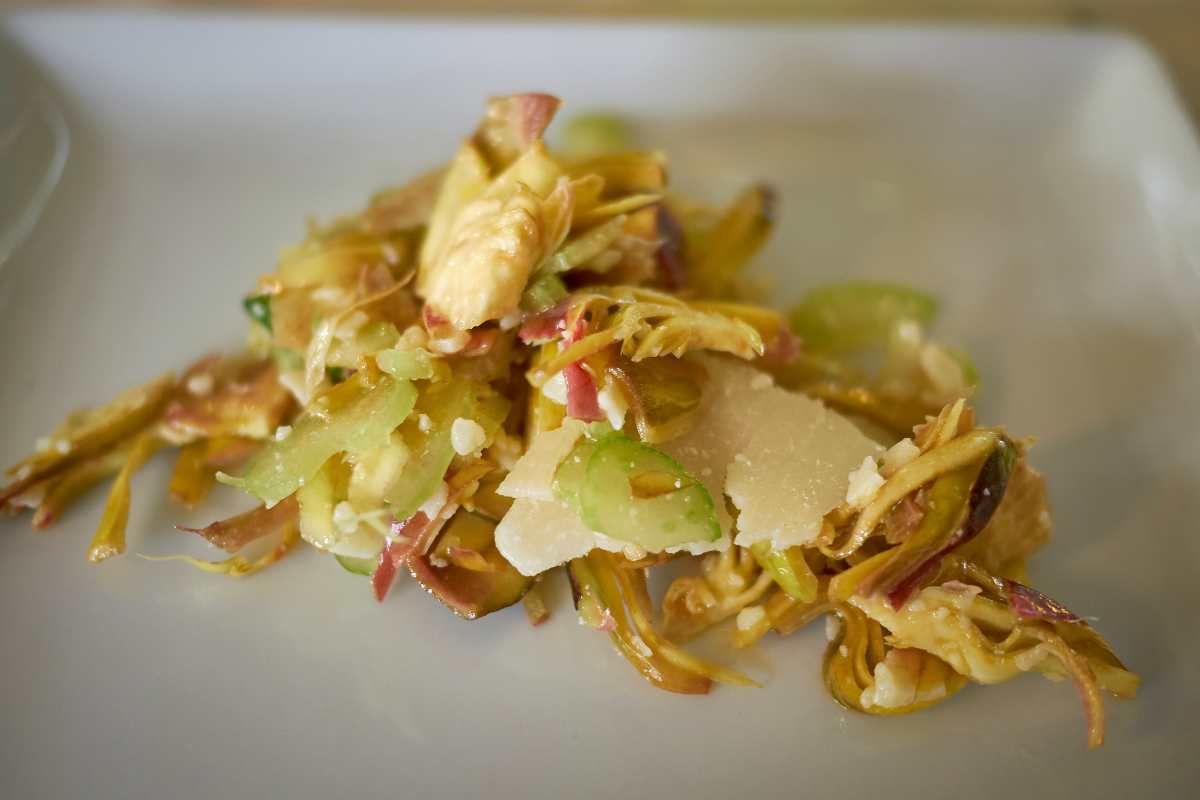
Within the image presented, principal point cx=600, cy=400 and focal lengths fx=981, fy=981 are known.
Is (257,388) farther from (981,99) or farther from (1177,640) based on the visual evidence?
(981,99)

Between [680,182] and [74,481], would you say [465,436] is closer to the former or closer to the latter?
[74,481]

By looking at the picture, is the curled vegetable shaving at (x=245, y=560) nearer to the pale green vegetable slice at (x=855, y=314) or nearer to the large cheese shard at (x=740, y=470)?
the large cheese shard at (x=740, y=470)

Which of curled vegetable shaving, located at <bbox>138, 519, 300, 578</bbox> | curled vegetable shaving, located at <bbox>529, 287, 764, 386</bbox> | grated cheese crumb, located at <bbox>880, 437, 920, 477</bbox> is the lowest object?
curled vegetable shaving, located at <bbox>138, 519, 300, 578</bbox>

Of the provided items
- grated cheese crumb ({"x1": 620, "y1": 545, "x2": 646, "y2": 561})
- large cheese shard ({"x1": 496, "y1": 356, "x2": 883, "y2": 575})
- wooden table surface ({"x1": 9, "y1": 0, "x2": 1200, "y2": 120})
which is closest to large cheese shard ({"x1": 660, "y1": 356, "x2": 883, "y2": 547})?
large cheese shard ({"x1": 496, "y1": 356, "x2": 883, "y2": 575})

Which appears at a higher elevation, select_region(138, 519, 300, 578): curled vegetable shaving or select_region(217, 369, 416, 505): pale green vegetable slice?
select_region(217, 369, 416, 505): pale green vegetable slice

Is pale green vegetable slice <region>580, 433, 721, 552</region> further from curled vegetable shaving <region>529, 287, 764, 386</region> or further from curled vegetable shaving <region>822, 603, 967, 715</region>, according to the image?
curled vegetable shaving <region>822, 603, 967, 715</region>

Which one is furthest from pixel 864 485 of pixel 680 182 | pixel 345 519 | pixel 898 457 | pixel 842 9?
pixel 842 9

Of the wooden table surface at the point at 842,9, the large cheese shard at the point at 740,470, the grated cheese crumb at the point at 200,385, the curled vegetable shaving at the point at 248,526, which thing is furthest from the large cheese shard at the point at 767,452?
the wooden table surface at the point at 842,9

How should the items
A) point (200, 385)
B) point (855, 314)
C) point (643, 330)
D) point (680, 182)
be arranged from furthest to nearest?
1. point (680, 182)
2. point (855, 314)
3. point (200, 385)
4. point (643, 330)
